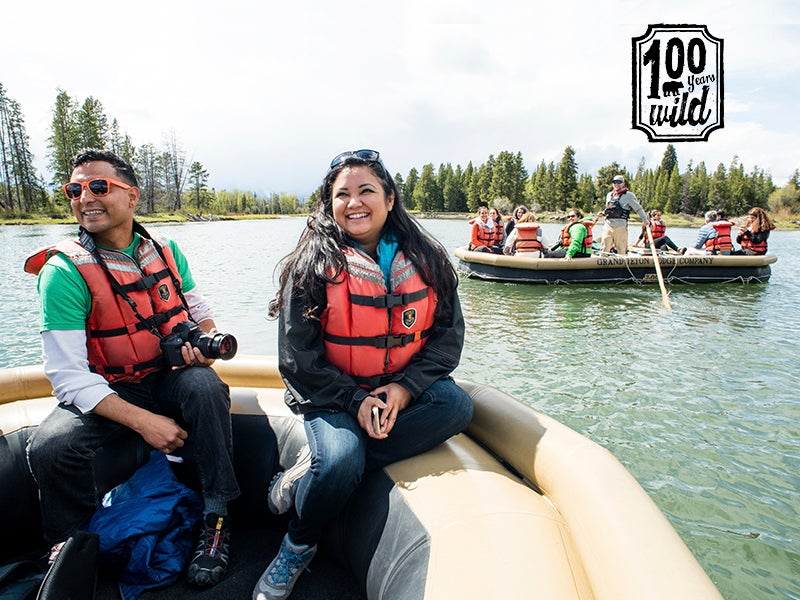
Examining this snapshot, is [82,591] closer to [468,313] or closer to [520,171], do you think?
[468,313]

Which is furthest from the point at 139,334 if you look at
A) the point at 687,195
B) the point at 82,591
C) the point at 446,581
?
the point at 687,195

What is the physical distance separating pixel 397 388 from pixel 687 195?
68632 millimetres

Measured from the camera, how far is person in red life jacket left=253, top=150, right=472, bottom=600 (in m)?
1.57

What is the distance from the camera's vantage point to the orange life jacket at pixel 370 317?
5.77ft

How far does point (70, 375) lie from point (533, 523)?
58.6 inches

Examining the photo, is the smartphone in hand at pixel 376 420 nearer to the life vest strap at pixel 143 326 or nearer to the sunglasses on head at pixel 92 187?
the life vest strap at pixel 143 326

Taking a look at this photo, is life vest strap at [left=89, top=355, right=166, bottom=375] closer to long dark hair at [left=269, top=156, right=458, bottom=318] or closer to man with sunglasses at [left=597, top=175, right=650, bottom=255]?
long dark hair at [left=269, top=156, right=458, bottom=318]

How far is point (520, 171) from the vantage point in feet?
190

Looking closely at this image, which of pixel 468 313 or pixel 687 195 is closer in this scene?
pixel 468 313

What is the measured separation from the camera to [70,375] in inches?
63.1

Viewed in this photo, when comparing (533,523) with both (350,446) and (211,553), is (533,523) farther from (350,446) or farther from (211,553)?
(211,553)

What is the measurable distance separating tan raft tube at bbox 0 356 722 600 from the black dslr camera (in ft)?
2.17

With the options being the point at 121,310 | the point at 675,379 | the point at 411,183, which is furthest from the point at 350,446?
the point at 411,183

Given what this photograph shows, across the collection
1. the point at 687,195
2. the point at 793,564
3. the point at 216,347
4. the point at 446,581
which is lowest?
the point at 793,564
